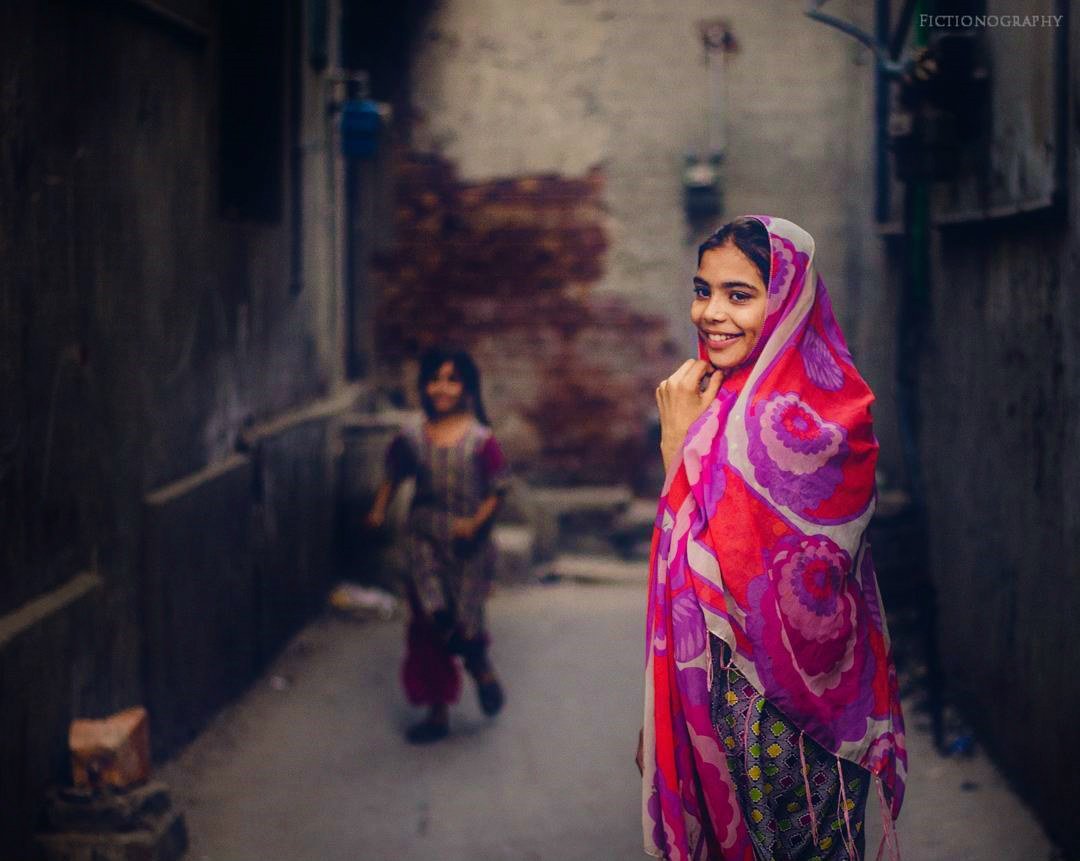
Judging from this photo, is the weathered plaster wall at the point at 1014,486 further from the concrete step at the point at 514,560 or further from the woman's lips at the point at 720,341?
the concrete step at the point at 514,560

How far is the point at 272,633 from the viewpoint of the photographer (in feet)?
25.8

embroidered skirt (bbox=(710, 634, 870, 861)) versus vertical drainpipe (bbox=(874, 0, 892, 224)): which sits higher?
vertical drainpipe (bbox=(874, 0, 892, 224))

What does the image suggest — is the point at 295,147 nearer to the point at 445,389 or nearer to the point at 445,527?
the point at 445,389

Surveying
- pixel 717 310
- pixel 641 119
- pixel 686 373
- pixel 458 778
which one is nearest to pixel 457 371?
pixel 458 778

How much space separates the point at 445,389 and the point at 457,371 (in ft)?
0.31

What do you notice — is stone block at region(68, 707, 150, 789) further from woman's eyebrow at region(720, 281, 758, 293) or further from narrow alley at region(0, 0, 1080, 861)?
woman's eyebrow at region(720, 281, 758, 293)

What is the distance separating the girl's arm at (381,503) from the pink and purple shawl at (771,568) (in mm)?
3150

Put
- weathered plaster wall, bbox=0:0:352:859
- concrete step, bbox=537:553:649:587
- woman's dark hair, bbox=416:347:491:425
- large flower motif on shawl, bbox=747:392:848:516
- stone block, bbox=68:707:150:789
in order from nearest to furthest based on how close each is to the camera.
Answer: large flower motif on shawl, bbox=747:392:848:516
weathered plaster wall, bbox=0:0:352:859
stone block, bbox=68:707:150:789
woman's dark hair, bbox=416:347:491:425
concrete step, bbox=537:553:649:587

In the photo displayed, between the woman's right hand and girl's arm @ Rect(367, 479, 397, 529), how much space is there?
3.09 m

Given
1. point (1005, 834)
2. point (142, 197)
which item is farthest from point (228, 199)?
point (1005, 834)

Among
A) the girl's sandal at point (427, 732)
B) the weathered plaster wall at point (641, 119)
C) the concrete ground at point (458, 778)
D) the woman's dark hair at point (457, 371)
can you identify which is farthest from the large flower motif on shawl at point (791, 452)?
the weathered plaster wall at point (641, 119)

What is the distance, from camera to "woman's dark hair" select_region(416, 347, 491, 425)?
21.3 feet

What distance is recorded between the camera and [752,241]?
11.3 ft

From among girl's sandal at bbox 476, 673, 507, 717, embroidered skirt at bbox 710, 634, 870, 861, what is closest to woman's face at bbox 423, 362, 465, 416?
girl's sandal at bbox 476, 673, 507, 717
